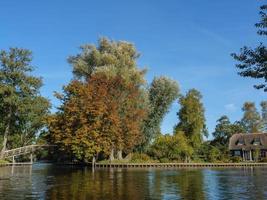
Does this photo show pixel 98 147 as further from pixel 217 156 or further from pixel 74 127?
pixel 217 156

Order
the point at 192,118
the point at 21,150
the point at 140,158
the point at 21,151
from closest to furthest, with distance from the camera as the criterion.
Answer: the point at 140,158 → the point at 21,150 → the point at 21,151 → the point at 192,118

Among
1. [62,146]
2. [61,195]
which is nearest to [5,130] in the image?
[62,146]

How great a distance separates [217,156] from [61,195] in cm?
6321

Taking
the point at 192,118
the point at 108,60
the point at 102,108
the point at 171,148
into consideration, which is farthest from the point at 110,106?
the point at 192,118

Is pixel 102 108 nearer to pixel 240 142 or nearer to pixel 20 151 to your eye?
pixel 20 151

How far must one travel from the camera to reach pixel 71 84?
6612cm

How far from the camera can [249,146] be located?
94875 millimetres

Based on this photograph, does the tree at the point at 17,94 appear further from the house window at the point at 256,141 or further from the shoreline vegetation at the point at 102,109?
the house window at the point at 256,141

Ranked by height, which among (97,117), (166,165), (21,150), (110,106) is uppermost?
(110,106)

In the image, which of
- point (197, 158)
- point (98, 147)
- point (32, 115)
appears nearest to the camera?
point (98, 147)

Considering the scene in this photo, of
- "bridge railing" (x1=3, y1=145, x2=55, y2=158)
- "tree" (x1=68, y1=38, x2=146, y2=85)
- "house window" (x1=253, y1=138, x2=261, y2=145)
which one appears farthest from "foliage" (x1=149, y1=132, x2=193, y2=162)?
"house window" (x1=253, y1=138, x2=261, y2=145)

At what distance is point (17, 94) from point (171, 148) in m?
30.1

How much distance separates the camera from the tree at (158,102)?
7300 centimetres

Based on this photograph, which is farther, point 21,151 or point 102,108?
point 21,151
